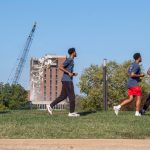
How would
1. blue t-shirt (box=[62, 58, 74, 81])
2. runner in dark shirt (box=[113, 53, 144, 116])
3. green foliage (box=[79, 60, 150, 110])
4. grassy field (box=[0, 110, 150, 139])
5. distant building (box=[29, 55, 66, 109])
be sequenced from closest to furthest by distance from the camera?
1. grassy field (box=[0, 110, 150, 139])
2. blue t-shirt (box=[62, 58, 74, 81])
3. runner in dark shirt (box=[113, 53, 144, 116])
4. green foliage (box=[79, 60, 150, 110])
5. distant building (box=[29, 55, 66, 109])

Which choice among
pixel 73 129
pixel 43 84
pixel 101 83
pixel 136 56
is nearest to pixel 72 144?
pixel 73 129

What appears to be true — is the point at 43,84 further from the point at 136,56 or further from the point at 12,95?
the point at 136,56

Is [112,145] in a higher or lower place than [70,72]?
lower

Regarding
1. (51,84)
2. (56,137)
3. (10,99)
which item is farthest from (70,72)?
(51,84)

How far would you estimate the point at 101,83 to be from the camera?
80438mm

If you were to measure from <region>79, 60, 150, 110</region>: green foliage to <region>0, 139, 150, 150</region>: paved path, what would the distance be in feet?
216

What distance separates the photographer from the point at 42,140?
27.7 feet

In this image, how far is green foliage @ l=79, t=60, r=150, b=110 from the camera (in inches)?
3009

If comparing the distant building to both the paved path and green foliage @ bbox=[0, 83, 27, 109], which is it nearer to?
green foliage @ bbox=[0, 83, 27, 109]

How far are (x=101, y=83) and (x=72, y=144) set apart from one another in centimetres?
7223

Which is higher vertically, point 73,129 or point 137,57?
point 137,57

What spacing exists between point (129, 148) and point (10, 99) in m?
54.4

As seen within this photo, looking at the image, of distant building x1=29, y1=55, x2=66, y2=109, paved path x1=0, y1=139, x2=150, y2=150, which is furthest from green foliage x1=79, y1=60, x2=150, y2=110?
paved path x1=0, y1=139, x2=150, y2=150

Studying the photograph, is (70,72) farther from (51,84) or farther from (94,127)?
(51,84)
